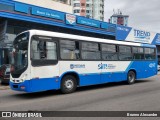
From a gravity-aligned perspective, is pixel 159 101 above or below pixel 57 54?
below

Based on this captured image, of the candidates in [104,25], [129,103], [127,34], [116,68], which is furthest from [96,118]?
[127,34]

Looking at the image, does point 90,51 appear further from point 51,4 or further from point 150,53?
point 51,4

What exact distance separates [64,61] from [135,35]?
2861 centimetres

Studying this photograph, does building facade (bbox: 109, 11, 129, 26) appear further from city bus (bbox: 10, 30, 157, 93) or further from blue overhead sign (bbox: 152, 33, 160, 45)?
city bus (bbox: 10, 30, 157, 93)

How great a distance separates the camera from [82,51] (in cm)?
1295

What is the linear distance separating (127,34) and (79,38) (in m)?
24.6

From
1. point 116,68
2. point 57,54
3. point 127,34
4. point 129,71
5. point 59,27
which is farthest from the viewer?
point 127,34

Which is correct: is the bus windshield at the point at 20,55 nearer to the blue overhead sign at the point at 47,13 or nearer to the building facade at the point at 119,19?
the blue overhead sign at the point at 47,13

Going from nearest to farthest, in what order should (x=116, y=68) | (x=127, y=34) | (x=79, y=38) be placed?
1. (x=79, y=38)
2. (x=116, y=68)
3. (x=127, y=34)

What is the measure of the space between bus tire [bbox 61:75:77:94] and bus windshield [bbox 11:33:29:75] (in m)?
2.19

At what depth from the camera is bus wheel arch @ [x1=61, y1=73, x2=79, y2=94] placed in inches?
467

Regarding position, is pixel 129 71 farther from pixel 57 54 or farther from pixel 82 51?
pixel 57 54

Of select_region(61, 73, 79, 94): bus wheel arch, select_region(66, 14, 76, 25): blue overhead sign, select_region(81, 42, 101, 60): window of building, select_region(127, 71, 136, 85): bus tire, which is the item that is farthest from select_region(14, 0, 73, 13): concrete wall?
select_region(61, 73, 79, 94): bus wheel arch

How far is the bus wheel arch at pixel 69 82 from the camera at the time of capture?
1185 cm
